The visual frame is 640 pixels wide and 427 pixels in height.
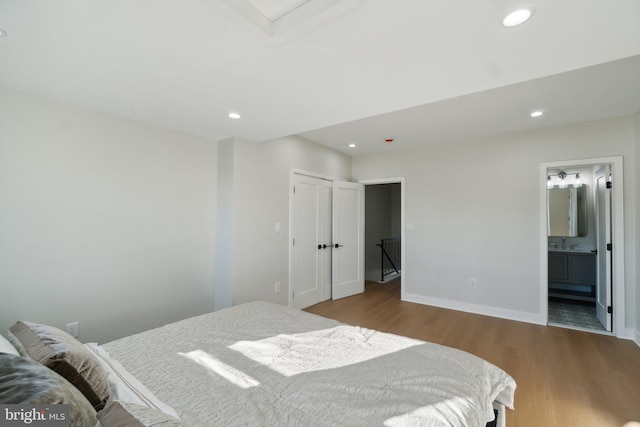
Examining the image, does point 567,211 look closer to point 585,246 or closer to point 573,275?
point 585,246

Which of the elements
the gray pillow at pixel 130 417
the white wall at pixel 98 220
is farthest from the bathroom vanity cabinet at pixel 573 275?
the gray pillow at pixel 130 417

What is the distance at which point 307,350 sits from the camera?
1.54 meters

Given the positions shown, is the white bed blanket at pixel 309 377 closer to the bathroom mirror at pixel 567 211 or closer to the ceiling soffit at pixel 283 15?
the ceiling soffit at pixel 283 15

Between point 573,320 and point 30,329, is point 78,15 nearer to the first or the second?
point 30,329

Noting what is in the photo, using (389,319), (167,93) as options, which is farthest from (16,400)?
(389,319)

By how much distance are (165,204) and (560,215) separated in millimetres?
6290

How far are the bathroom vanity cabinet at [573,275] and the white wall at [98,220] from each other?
567 centimetres

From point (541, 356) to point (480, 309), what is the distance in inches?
49.3

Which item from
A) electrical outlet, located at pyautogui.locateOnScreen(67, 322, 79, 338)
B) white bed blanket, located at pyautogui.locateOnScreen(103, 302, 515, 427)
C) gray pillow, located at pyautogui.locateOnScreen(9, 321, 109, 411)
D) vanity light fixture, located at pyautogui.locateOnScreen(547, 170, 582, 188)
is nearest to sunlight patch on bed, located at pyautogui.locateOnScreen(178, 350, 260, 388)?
white bed blanket, located at pyautogui.locateOnScreen(103, 302, 515, 427)

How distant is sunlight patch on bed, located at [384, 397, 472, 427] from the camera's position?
38.2 inches

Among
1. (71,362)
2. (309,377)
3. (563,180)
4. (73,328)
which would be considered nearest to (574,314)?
(563,180)

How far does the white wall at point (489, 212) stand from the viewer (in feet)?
10.8

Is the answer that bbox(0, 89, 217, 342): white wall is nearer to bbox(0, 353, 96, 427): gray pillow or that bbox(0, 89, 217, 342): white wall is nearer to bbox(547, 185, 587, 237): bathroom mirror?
bbox(0, 353, 96, 427): gray pillow

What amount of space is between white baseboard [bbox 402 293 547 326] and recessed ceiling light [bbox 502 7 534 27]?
12.2ft
